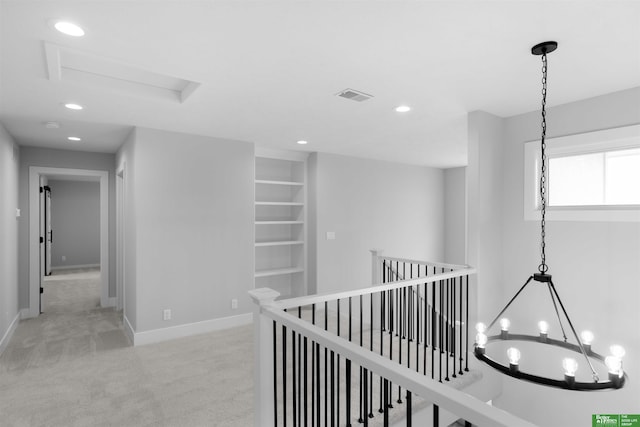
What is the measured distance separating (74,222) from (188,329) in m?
7.42

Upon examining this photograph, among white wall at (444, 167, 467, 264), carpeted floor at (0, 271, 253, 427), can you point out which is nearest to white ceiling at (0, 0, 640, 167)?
carpeted floor at (0, 271, 253, 427)

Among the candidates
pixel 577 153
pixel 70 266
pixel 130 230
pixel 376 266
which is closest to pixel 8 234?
pixel 130 230

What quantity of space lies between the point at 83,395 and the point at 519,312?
3.95 metres

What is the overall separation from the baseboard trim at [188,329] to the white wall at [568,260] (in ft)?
9.68

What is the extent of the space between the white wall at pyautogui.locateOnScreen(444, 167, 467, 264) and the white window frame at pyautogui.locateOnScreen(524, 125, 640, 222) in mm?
4009

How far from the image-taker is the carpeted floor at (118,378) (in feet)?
8.41

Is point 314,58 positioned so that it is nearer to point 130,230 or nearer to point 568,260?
point 568,260

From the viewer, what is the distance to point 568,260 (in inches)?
124

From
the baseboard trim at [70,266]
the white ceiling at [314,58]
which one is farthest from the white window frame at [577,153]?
the baseboard trim at [70,266]

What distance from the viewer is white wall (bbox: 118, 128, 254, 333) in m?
3.94

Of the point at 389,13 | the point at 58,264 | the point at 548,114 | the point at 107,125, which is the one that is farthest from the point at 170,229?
the point at 58,264

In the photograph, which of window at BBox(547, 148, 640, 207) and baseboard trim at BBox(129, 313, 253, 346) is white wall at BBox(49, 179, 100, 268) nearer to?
baseboard trim at BBox(129, 313, 253, 346)

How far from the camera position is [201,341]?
4.03 metres

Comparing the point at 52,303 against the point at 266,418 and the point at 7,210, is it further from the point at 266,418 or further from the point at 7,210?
the point at 266,418
